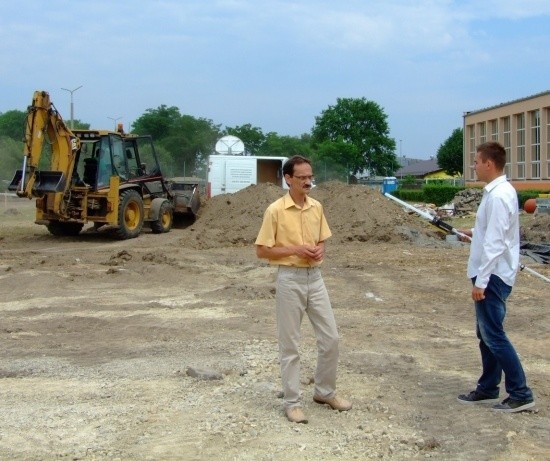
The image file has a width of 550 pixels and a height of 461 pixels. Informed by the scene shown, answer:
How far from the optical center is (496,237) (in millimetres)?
6031

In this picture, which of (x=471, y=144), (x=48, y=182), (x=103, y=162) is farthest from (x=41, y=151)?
(x=471, y=144)

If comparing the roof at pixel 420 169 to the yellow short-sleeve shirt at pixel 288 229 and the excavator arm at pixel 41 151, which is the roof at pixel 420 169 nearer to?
the excavator arm at pixel 41 151

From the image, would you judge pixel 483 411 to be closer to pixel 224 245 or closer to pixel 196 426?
pixel 196 426

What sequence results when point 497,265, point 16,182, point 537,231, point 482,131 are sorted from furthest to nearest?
point 482,131, point 537,231, point 16,182, point 497,265

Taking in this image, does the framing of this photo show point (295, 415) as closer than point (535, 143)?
Yes

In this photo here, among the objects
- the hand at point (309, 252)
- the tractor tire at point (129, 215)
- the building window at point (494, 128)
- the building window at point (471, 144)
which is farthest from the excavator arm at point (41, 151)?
the building window at point (471, 144)

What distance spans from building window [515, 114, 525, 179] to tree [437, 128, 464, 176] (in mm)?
39441

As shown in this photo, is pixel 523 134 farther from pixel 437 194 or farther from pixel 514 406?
pixel 514 406

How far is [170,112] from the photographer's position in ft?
263

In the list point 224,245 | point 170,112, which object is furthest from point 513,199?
point 170,112

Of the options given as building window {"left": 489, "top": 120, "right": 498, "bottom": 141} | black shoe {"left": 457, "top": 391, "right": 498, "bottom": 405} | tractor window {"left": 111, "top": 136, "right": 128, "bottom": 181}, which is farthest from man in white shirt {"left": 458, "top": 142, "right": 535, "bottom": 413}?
building window {"left": 489, "top": 120, "right": 498, "bottom": 141}

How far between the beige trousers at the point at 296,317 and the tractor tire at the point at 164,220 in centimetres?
1750

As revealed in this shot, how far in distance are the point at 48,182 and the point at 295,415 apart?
51.6ft

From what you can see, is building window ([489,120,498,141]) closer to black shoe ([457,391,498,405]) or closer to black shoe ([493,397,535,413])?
black shoe ([457,391,498,405])
